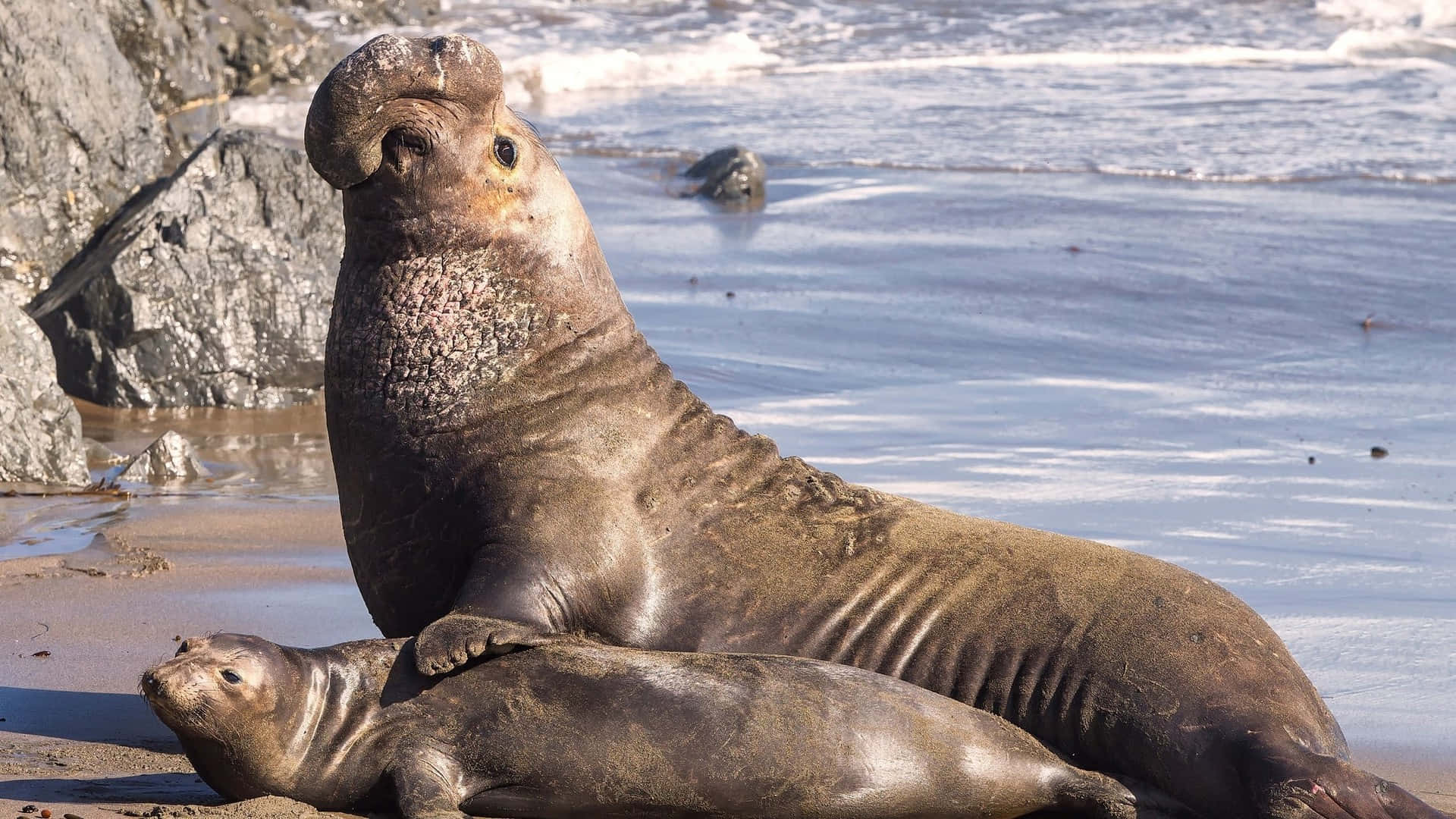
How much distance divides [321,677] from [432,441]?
2.39 feet

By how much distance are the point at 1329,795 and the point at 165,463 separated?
16.7 feet

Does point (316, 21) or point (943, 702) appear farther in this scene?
point (316, 21)

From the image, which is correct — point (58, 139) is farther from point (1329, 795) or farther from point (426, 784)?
point (1329, 795)

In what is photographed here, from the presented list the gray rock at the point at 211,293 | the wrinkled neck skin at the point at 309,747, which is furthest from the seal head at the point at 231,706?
the gray rock at the point at 211,293

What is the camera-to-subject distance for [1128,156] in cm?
1572

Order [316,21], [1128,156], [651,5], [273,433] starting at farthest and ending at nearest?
[651,5] → [316,21] → [1128,156] → [273,433]

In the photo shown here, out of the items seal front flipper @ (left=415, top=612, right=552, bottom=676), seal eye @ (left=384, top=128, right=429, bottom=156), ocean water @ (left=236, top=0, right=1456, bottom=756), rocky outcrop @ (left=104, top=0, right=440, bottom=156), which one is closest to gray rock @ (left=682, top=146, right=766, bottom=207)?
ocean water @ (left=236, top=0, right=1456, bottom=756)

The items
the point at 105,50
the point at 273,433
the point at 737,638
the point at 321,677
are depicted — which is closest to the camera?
the point at 321,677

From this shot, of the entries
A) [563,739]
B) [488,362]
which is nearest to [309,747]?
[563,739]

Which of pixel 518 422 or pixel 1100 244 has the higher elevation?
pixel 518 422

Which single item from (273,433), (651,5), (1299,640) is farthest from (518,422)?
(651,5)

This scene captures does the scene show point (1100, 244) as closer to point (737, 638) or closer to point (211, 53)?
point (737, 638)

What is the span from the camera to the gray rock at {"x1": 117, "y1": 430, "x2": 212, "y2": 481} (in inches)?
291

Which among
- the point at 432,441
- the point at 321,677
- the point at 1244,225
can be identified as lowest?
the point at 1244,225
